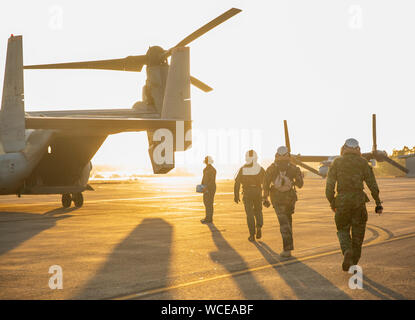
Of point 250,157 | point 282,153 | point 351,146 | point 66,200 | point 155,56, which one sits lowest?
point 66,200

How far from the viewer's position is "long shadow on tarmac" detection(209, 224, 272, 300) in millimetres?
5891

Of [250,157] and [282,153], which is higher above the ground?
[282,153]

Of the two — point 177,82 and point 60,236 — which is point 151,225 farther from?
point 177,82

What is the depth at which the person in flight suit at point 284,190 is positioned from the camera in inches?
337

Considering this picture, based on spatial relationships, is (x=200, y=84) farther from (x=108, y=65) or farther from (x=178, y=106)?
(x=178, y=106)

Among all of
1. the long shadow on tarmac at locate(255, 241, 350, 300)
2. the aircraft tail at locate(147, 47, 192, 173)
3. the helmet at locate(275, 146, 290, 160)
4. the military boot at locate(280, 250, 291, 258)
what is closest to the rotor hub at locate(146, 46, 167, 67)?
the aircraft tail at locate(147, 47, 192, 173)

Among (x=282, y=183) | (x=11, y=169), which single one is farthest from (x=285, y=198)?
(x=11, y=169)

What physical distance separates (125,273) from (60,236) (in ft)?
15.9

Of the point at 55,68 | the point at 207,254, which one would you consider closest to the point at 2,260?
the point at 207,254

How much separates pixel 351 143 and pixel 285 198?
1.71 metres

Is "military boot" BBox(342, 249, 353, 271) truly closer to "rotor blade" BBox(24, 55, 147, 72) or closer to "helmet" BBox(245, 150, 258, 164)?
"helmet" BBox(245, 150, 258, 164)

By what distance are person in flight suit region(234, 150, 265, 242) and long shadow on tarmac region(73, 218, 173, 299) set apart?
1.83m

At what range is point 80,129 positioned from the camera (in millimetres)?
17156
